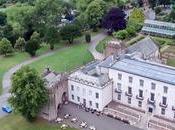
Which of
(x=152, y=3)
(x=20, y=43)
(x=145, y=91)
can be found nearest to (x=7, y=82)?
(x=20, y=43)

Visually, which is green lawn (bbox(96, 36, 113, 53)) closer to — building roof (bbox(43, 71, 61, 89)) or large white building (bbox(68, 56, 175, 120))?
large white building (bbox(68, 56, 175, 120))

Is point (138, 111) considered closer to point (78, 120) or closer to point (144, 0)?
point (78, 120)

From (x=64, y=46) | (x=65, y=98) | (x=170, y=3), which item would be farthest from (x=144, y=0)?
(x=65, y=98)

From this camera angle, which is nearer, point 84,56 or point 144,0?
point 84,56

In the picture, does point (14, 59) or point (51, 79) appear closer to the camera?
point (51, 79)

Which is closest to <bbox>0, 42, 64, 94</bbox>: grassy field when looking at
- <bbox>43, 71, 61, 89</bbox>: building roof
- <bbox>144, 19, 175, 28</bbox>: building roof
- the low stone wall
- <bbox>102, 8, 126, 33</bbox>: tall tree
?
<bbox>102, 8, 126, 33</bbox>: tall tree

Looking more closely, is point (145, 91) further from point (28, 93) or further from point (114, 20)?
point (114, 20)

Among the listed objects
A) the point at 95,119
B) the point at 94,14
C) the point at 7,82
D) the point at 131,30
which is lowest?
the point at 95,119
